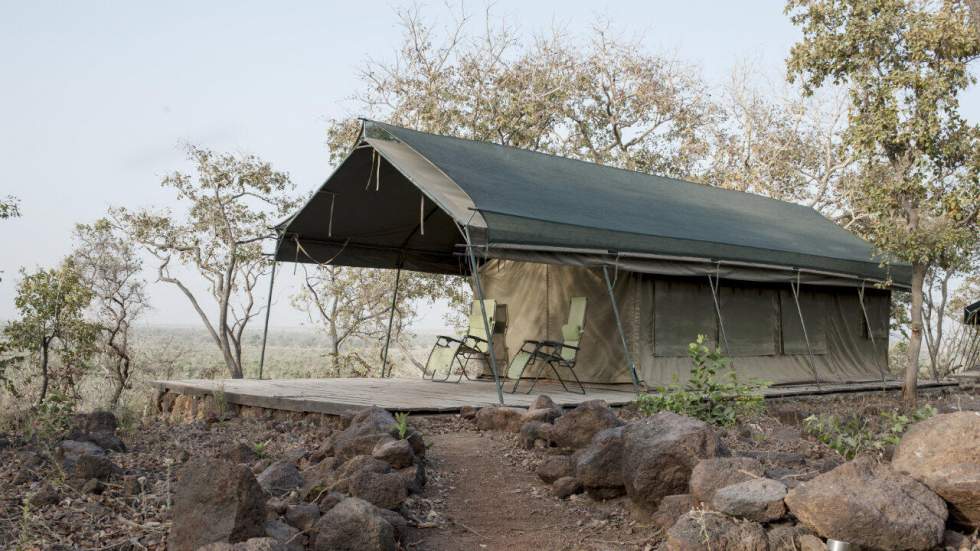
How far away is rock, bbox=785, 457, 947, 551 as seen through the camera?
8.68 ft

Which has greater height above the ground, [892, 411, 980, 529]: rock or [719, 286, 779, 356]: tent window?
[719, 286, 779, 356]: tent window

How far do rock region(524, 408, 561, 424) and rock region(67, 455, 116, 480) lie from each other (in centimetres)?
232

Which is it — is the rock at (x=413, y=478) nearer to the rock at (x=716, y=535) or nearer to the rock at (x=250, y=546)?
the rock at (x=250, y=546)

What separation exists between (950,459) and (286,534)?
7.63 feet

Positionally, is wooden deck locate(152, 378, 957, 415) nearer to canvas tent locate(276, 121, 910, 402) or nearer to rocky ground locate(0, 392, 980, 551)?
canvas tent locate(276, 121, 910, 402)

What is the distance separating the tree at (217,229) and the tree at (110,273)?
0.28 m

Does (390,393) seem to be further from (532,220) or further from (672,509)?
(672,509)

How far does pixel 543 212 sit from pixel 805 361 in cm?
459

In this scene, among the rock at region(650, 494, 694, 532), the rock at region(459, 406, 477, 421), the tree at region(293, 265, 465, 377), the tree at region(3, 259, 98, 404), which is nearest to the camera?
the rock at region(650, 494, 694, 532)

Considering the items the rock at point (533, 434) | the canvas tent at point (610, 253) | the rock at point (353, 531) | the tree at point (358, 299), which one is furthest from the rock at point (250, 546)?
the tree at point (358, 299)

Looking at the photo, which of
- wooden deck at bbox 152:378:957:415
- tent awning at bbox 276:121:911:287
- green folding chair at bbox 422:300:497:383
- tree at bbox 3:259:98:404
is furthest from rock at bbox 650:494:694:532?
tree at bbox 3:259:98:404

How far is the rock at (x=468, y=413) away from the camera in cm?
572

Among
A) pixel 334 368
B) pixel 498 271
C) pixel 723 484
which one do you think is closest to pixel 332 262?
pixel 498 271

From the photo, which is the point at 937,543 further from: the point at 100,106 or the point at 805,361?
the point at 100,106
